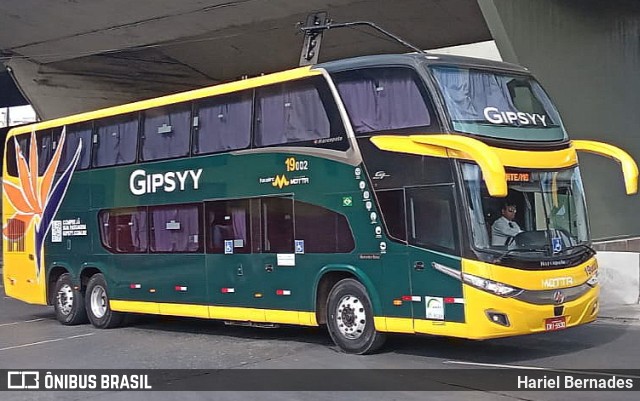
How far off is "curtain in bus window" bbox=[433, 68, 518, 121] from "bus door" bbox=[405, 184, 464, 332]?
107 centimetres

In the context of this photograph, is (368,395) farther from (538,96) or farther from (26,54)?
(26,54)

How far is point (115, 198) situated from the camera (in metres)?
16.0

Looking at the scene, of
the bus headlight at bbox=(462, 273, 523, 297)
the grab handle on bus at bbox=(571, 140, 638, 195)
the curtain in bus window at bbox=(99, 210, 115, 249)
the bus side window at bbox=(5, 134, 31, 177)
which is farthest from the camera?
the bus side window at bbox=(5, 134, 31, 177)

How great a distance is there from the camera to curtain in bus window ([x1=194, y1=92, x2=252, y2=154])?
13.4 m

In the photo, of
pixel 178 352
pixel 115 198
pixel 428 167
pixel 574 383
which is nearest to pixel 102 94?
pixel 115 198

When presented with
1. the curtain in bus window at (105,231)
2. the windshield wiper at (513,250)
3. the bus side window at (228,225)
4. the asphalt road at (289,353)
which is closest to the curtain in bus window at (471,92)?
the windshield wiper at (513,250)

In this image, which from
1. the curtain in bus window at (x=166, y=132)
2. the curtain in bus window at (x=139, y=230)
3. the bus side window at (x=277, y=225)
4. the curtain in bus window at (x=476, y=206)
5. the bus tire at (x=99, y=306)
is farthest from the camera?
the bus tire at (x=99, y=306)

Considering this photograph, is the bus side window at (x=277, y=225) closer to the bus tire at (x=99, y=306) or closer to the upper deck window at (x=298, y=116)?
the upper deck window at (x=298, y=116)

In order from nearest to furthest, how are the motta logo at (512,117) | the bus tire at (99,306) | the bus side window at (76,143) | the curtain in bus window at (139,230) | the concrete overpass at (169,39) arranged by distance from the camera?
the motta logo at (512,117)
the curtain in bus window at (139,230)
the bus tire at (99,306)
the bus side window at (76,143)
the concrete overpass at (169,39)

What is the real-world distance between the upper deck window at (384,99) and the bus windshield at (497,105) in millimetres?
332

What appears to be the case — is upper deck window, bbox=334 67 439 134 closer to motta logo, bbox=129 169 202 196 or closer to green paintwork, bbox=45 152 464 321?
green paintwork, bbox=45 152 464 321

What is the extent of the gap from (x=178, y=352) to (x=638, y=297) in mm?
8830

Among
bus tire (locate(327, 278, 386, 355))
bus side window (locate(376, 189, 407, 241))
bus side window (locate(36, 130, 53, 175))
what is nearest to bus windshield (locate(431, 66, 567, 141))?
bus side window (locate(376, 189, 407, 241))

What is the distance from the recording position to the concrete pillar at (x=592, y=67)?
21688mm
